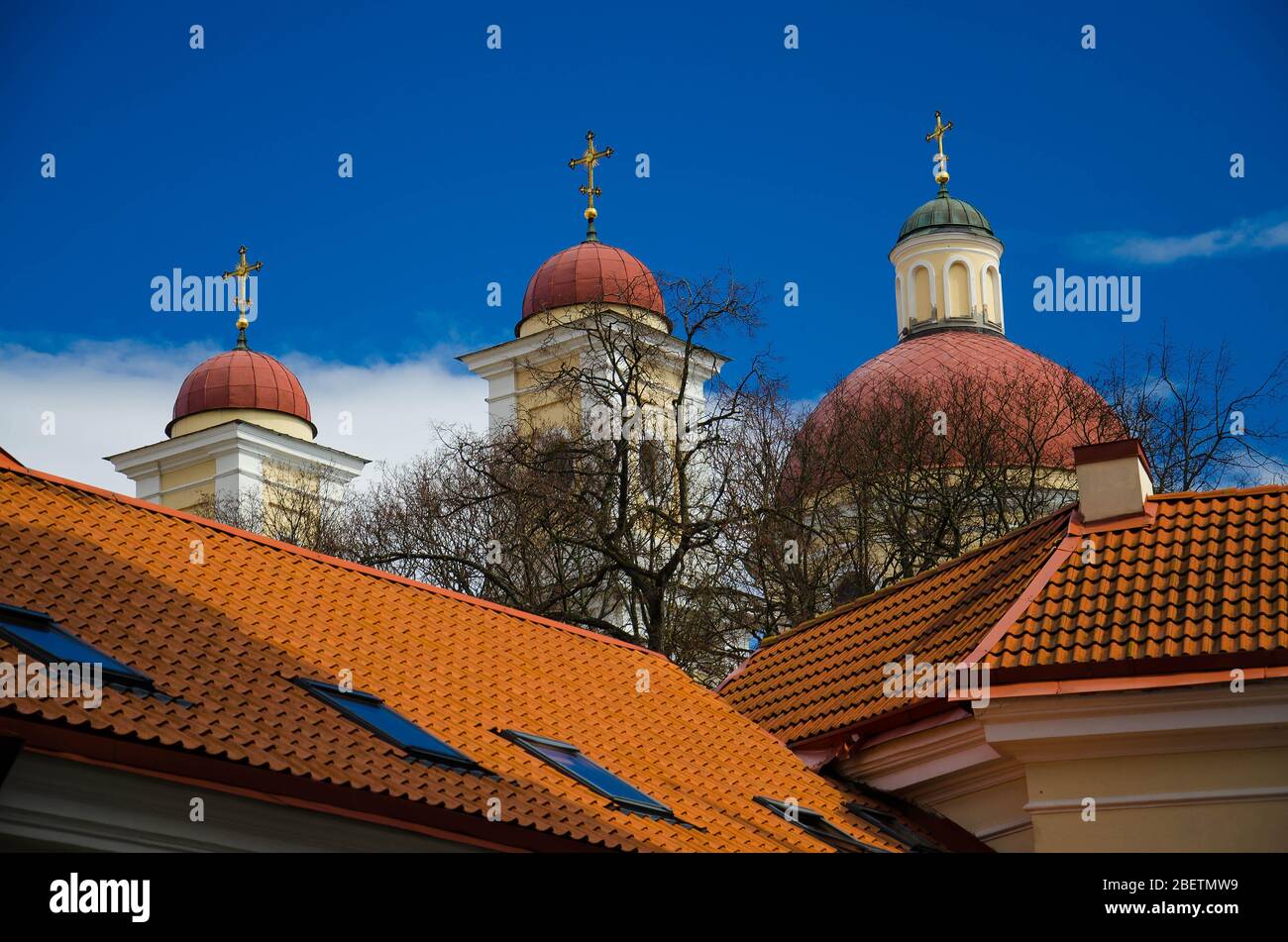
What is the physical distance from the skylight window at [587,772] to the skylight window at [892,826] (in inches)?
108

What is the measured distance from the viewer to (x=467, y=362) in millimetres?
50844

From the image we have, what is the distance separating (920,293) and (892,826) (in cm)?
3412

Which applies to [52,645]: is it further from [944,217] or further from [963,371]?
[944,217]

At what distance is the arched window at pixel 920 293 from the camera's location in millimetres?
Answer: 50572

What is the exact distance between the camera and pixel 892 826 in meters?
18.0

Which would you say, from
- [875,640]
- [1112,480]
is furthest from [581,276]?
[1112,480]

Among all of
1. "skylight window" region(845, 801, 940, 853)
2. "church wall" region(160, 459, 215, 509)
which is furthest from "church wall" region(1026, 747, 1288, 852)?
"church wall" region(160, 459, 215, 509)

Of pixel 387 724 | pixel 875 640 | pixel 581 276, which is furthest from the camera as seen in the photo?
pixel 581 276

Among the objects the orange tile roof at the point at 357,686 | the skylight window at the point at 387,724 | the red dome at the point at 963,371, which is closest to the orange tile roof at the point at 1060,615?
the orange tile roof at the point at 357,686

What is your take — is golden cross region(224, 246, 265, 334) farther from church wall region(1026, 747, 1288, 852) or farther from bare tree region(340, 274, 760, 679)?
church wall region(1026, 747, 1288, 852)

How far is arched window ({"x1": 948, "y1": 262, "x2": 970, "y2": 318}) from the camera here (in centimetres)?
5025

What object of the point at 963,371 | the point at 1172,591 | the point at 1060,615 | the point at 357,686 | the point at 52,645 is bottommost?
the point at 52,645

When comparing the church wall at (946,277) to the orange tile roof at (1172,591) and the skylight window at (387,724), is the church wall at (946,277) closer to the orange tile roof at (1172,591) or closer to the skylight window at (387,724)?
the orange tile roof at (1172,591)
